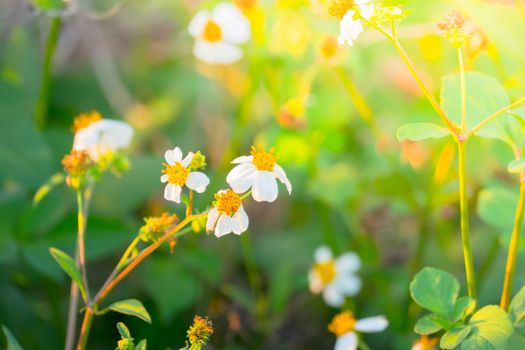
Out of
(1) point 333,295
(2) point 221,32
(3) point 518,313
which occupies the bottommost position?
(1) point 333,295

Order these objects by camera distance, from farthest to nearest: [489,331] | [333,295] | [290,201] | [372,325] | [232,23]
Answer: [290,201]
[232,23]
[333,295]
[372,325]
[489,331]

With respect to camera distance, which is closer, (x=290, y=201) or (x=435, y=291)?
(x=435, y=291)

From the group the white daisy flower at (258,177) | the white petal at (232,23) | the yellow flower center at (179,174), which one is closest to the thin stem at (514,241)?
the white daisy flower at (258,177)

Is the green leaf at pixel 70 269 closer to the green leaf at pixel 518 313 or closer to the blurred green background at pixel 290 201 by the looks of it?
the blurred green background at pixel 290 201

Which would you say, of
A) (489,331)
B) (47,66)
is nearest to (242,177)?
(489,331)

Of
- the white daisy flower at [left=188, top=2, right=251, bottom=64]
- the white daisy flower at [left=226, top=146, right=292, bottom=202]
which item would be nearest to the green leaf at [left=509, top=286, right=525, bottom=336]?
the white daisy flower at [left=226, top=146, right=292, bottom=202]

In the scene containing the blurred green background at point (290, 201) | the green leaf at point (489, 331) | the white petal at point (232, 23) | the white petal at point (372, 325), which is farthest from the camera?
the white petal at point (232, 23)

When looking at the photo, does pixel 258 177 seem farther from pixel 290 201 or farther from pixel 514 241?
pixel 290 201

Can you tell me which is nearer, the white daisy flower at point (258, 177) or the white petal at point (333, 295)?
the white daisy flower at point (258, 177)
